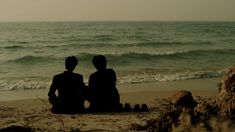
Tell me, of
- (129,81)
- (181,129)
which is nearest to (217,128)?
(181,129)

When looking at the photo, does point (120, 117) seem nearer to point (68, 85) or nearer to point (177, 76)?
point (68, 85)

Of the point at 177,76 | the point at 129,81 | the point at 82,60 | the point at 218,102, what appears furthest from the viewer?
the point at 82,60

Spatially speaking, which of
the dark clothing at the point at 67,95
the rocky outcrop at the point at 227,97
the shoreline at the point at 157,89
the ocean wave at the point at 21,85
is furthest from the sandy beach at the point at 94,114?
the rocky outcrop at the point at 227,97

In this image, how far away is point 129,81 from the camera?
43.0 ft

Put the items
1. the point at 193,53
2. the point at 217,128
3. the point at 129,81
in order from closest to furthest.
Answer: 1. the point at 217,128
2. the point at 129,81
3. the point at 193,53

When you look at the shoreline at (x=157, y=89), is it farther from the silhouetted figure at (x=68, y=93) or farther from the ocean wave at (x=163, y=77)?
the silhouetted figure at (x=68, y=93)

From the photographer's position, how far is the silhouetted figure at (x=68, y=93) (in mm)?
7297

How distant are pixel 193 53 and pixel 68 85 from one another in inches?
748

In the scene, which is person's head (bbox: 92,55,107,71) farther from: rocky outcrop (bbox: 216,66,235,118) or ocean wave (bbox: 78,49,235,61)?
ocean wave (bbox: 78,49,235,61)

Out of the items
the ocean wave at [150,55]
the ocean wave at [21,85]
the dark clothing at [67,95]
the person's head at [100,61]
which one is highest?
the person's head at [100,61]

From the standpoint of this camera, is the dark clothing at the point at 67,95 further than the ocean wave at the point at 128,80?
No

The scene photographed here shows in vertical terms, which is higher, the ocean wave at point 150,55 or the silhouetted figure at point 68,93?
the silhouetted figure at point 68,93

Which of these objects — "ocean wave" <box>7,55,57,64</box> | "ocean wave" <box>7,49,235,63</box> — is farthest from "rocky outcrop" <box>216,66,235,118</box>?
"ocean wave" <box>7,49,235,63</box>

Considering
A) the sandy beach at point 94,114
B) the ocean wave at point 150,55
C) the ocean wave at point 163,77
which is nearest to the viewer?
the sandy beach at point 94,114
